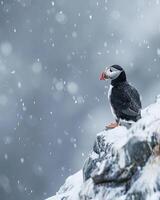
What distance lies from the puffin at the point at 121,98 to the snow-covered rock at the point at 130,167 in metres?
1.08

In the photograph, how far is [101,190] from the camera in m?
7.45

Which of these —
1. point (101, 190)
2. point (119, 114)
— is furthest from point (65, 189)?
point (101, 190)

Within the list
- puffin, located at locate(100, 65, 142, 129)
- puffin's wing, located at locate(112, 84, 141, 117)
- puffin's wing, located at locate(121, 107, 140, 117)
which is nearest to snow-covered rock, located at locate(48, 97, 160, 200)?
puffin's wing, located at locate(121, 107, 140, 117)

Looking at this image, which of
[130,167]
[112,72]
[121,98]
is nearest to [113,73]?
[112,72]

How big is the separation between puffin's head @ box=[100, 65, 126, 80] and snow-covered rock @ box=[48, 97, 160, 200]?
2262 millimetres

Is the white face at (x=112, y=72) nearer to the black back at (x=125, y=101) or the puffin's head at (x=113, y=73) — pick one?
the puffin's head at (x=113, y=73)

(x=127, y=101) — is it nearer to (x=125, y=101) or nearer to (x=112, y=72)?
(x=125, y=101)

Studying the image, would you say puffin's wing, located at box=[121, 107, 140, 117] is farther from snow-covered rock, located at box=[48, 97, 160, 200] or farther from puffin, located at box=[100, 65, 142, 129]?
snow-covered rock, located at box=[48, 97, 160, 200]

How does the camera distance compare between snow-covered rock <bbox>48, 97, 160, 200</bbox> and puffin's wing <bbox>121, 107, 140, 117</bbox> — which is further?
puffin's wing <bbox>121, 107, 140, 117</bbox>

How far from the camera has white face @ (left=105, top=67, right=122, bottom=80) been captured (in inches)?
400

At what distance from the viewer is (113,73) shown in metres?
10.2

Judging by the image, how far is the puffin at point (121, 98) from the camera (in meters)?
9.14

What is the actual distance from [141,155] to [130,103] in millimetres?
2659

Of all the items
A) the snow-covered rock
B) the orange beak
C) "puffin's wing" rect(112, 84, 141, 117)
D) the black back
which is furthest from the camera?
the orange beak
